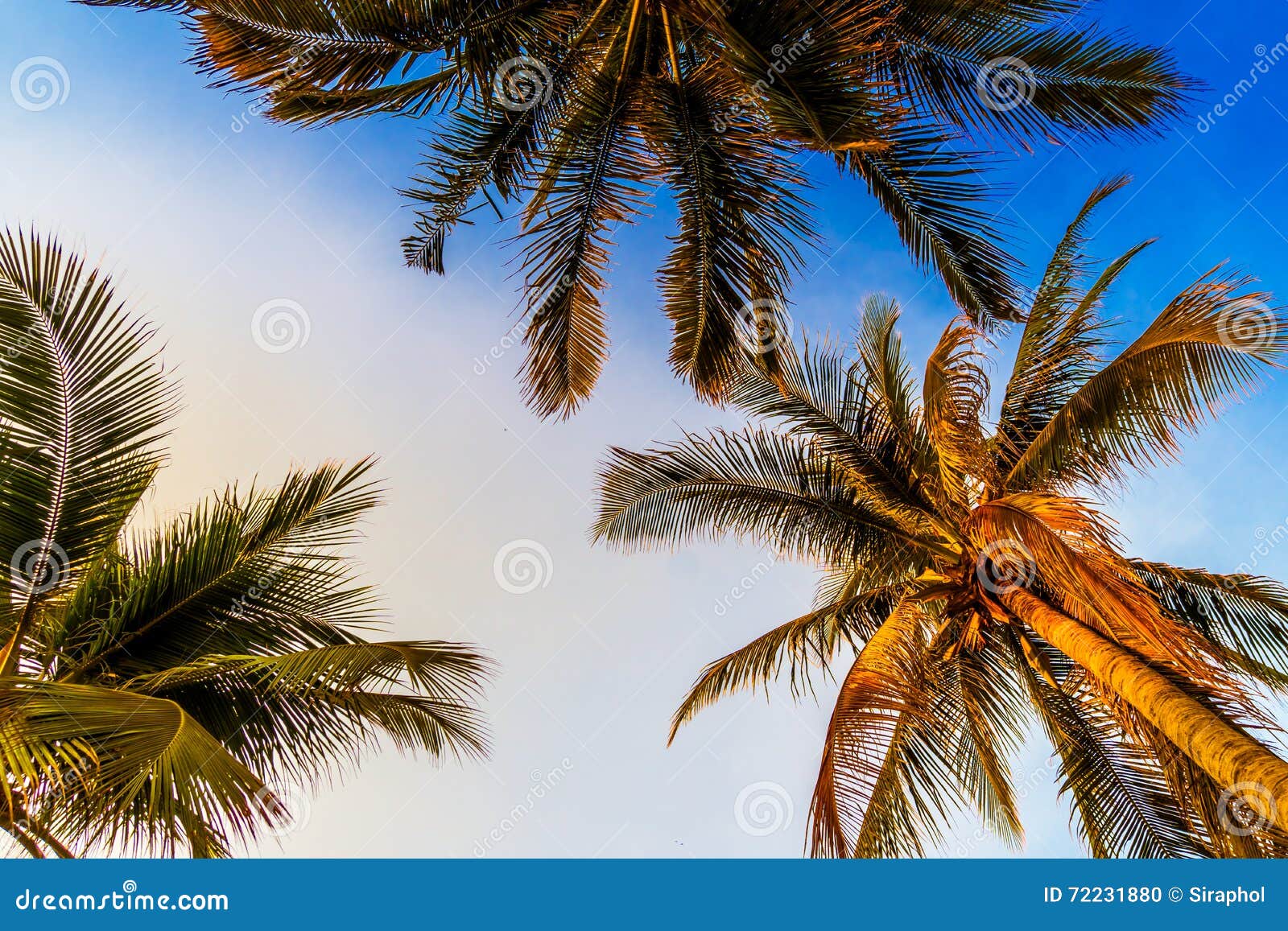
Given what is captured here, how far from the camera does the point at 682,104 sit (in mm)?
5922

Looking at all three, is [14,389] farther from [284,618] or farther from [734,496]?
[734,496]

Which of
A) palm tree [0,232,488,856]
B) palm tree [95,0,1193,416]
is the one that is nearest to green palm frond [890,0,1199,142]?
palm tree [95,0,1193,416]

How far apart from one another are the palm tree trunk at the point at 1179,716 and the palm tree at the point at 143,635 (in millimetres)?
3982

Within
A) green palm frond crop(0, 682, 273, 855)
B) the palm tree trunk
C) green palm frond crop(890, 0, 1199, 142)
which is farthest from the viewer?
green palm frond crop(890, 0, 1199, 142)

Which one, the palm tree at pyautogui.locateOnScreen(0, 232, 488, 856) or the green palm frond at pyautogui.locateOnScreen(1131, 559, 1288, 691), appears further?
the green palm frond at pyautogui.locateOnScreen(1131, 559, 1288, 691)

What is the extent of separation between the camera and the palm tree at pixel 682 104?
210 inches

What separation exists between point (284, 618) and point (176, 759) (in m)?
2.42

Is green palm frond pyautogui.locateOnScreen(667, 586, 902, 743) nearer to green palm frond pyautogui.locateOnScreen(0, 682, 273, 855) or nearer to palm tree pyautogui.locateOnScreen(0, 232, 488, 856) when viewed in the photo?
palm tree pyautogui.locateOnScreen(0, 232, 488, 856)

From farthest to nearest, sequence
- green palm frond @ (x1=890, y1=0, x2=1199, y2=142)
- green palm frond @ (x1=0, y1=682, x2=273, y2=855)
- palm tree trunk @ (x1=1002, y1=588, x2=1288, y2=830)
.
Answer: green palm frond @ (x1=890, y1=0, x2=1199, y2=142) < palm tree trunk @ (x1=1002, y1=588, x2=1288, y2=830) < green palm frond @ (x1=0, y1=682, x2=273, y2=855)

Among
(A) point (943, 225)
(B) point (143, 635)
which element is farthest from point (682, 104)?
(B) point (143, 635)

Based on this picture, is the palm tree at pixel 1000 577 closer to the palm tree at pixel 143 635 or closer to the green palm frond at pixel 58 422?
the palm tree at pixel 143 635

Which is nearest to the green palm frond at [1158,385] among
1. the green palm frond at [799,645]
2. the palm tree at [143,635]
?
the green palm frond at [799,645]

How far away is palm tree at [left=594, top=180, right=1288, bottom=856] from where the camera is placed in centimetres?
446

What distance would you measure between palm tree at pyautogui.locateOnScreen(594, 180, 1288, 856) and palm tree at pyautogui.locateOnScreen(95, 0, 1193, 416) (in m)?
0.95
